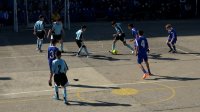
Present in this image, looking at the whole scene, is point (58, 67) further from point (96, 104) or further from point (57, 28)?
point (57, 28)

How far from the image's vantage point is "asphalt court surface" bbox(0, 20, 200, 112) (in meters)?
15.7

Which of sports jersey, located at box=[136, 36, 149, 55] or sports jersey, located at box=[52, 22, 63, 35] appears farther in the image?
sports jersey, located at box=[52, 22, 63, 35]

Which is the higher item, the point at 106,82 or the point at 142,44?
the point at 142,44

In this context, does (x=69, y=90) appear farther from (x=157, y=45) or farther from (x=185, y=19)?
(x=185, y=19)

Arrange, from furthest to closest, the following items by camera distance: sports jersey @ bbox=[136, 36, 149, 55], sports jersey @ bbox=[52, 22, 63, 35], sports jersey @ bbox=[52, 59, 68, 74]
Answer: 1. sports jersey @ bbox=[52, 22, 63, 35]
2. sports jersey @ bbox=[136, 36, 149, 55]
3. sports jersey @ bbox=[52, 59, 68, 74]

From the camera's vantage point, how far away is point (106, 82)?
18.8m

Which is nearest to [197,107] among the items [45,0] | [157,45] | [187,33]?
[157,45]

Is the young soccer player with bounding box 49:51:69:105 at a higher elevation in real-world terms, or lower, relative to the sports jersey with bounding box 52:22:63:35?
lower

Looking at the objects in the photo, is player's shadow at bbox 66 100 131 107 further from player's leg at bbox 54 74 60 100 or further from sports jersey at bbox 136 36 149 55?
sports jersey at bbox 136 36 149 55

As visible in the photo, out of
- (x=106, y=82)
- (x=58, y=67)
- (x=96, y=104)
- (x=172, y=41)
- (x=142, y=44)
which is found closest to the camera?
(x=58, y=67)

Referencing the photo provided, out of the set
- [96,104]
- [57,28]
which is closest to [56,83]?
[96,104]

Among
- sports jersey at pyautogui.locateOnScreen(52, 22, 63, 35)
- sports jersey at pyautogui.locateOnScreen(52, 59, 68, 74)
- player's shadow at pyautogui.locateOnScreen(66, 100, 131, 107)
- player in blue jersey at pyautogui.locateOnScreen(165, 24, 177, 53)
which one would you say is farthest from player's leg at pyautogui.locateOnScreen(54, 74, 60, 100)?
player in blue jersey at pyautogui.locateOnScreen(165, 24, 177, 53)

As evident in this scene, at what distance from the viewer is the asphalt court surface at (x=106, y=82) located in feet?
51.6

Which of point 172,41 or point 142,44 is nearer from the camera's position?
point 142,44
